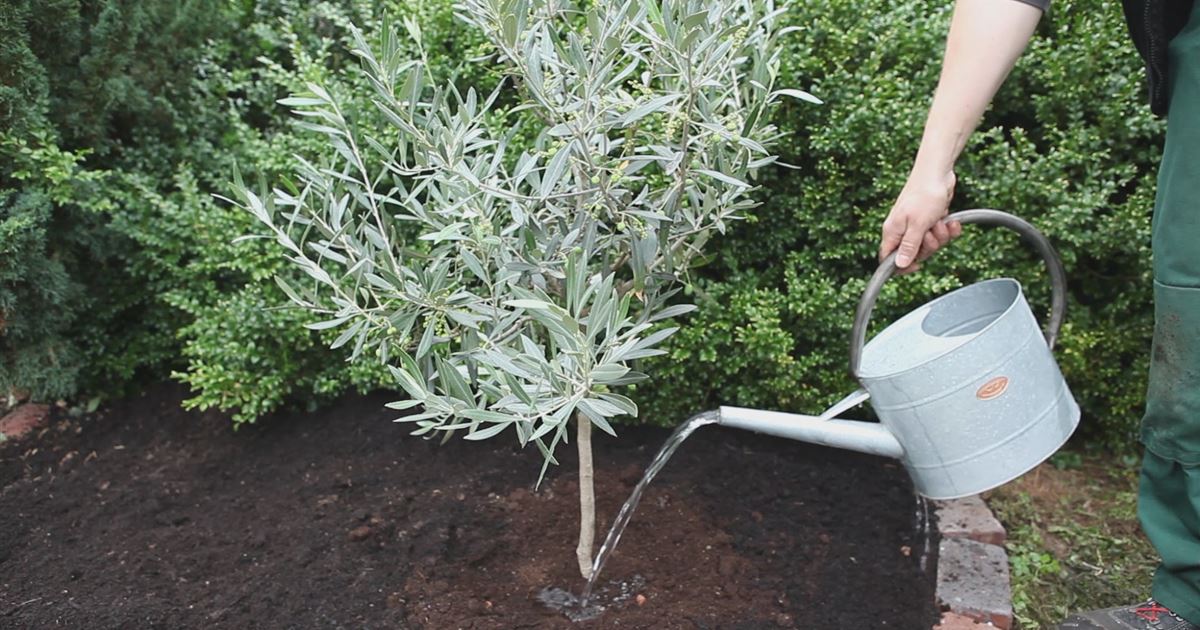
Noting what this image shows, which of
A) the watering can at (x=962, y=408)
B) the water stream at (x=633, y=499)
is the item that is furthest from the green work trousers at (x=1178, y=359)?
the water stream at (x=633, y=499)

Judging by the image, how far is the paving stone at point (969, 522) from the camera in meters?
2.79

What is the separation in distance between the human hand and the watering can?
0.03 m

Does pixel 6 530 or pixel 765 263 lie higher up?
pixel 765 263

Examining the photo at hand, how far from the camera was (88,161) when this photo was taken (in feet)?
10.9

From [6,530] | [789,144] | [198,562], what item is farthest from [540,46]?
[6,530]

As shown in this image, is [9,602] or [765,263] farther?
[765,263]

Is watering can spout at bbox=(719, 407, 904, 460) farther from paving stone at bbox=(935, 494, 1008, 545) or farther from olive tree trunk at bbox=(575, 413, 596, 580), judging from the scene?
paving stone at bbox=(935, 494, 1008, 545)

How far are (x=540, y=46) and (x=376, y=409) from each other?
5.45ft

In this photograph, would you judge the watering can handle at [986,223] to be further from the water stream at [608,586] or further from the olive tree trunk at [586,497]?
the olive tree trunk at [586,497]

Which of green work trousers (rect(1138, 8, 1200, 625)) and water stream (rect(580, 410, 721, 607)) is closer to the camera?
green work trousers (rect(1138, 8, 1200, 625))

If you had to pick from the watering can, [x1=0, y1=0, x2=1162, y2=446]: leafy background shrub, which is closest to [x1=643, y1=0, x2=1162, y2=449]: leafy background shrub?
[x1=0, y1=0, x2=1162, y2=446]: leafy background shrub

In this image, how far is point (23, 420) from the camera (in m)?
3.34

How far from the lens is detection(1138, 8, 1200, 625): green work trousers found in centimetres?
194

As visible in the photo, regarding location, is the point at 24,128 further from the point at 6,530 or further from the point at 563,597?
the point at 563,597
